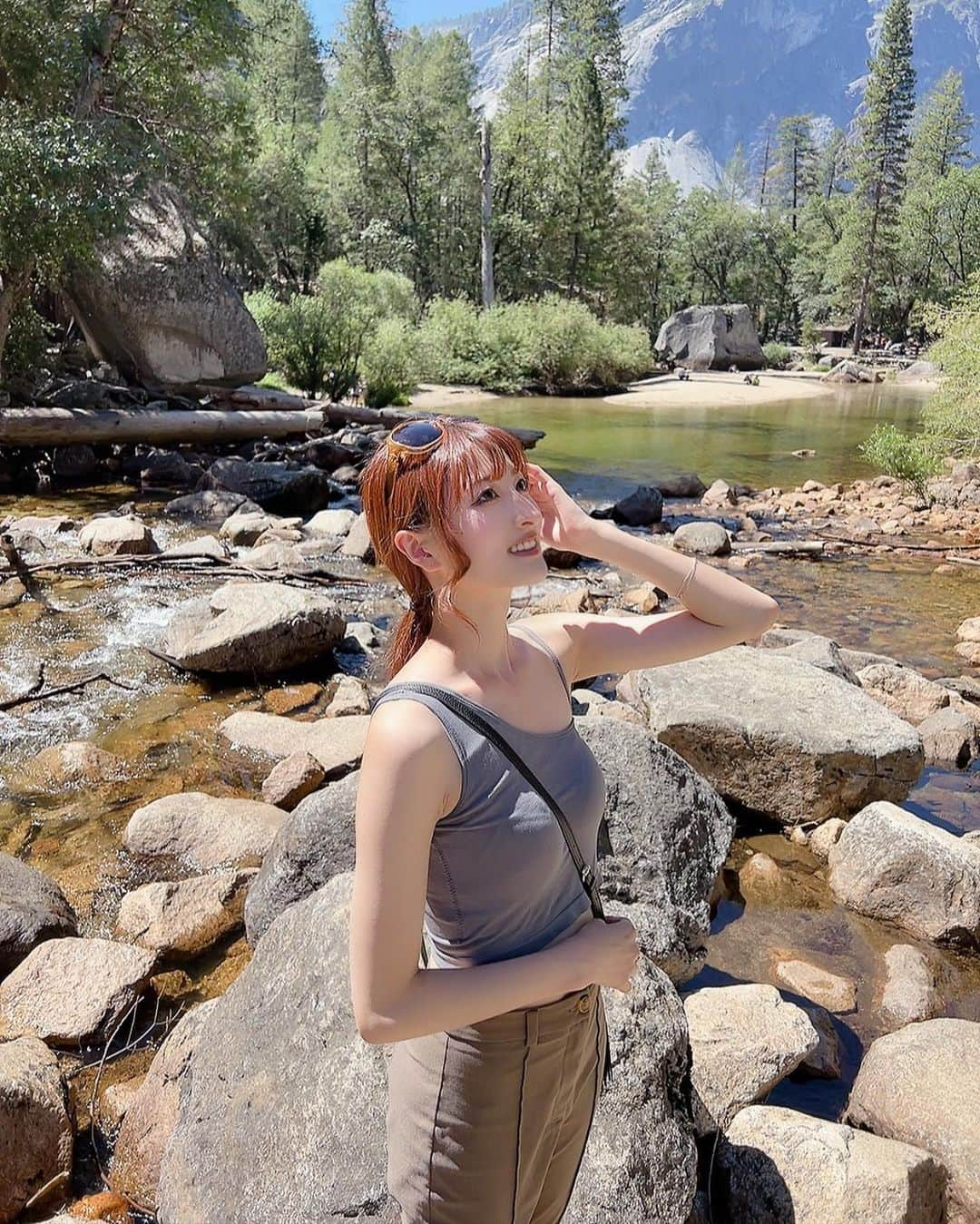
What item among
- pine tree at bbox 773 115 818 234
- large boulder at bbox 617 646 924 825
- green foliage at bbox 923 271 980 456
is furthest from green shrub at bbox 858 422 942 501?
pine tree at bbox 773 115 818 234

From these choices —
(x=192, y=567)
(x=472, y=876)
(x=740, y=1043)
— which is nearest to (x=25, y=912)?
(x=740, y=1043)

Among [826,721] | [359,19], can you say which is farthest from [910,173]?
[826,721]

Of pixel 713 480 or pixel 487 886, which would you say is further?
pixel 713 480

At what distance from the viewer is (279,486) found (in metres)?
14.3

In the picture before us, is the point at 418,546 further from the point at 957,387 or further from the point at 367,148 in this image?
the point at 367,148

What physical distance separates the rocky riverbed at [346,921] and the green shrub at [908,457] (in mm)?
7624

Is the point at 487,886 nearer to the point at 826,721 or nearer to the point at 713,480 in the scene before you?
the point at 826,721

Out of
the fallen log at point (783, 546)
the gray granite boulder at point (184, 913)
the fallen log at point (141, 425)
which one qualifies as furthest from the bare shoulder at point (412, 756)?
the fallen log at point (141, 425)

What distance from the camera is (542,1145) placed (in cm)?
162

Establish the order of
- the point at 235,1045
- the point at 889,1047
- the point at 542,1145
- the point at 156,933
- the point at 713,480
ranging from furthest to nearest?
the point at 713,480 < the point at 156,933 < the point at 889,1047 < the point at 235,1045 < the point at 542,1145

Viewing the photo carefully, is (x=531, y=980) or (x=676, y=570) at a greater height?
(x=676, y=570)

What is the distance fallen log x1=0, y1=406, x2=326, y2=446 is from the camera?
581 inches

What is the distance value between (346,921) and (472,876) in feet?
5.00

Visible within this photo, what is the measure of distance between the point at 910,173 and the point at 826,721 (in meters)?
58.5
